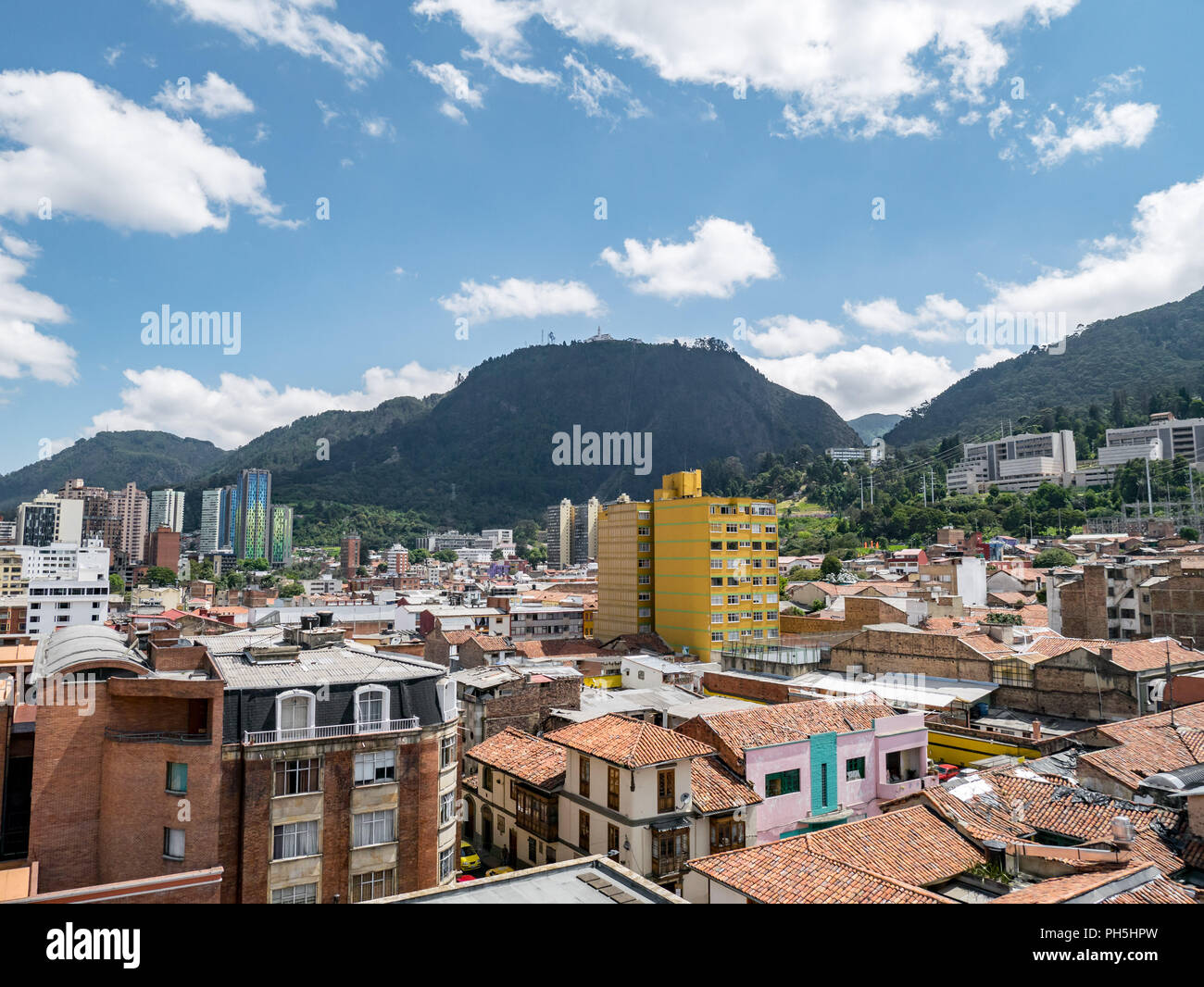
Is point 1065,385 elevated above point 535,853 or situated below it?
above

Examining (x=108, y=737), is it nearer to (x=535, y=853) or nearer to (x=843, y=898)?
(x=535, y=853)

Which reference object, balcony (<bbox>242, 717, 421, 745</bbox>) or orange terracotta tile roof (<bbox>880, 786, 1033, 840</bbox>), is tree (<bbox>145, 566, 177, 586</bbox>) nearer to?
balcony (<bbox>242, 717, 421, 745</bbox>)

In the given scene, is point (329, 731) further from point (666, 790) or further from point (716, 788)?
point (716, 788)

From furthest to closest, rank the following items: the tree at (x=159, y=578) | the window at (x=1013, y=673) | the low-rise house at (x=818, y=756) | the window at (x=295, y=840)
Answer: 1. the tree at (x=159, y=578)
2. the window at (x=1013, y=673)
3. the low-rise house at (x=818, y=756)
4. the window at (x=295, y=840)

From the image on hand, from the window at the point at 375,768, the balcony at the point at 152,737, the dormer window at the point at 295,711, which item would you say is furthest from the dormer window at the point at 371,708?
the balcony at the point at 152,737

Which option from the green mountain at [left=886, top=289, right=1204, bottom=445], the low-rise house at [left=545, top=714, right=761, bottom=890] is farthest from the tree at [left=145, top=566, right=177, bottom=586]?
the green mountain at [left=886, top=289, right=1204, bottom=445]

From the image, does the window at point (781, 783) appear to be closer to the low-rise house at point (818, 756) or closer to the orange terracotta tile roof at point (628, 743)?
the low-rise house at point (818, 756)
